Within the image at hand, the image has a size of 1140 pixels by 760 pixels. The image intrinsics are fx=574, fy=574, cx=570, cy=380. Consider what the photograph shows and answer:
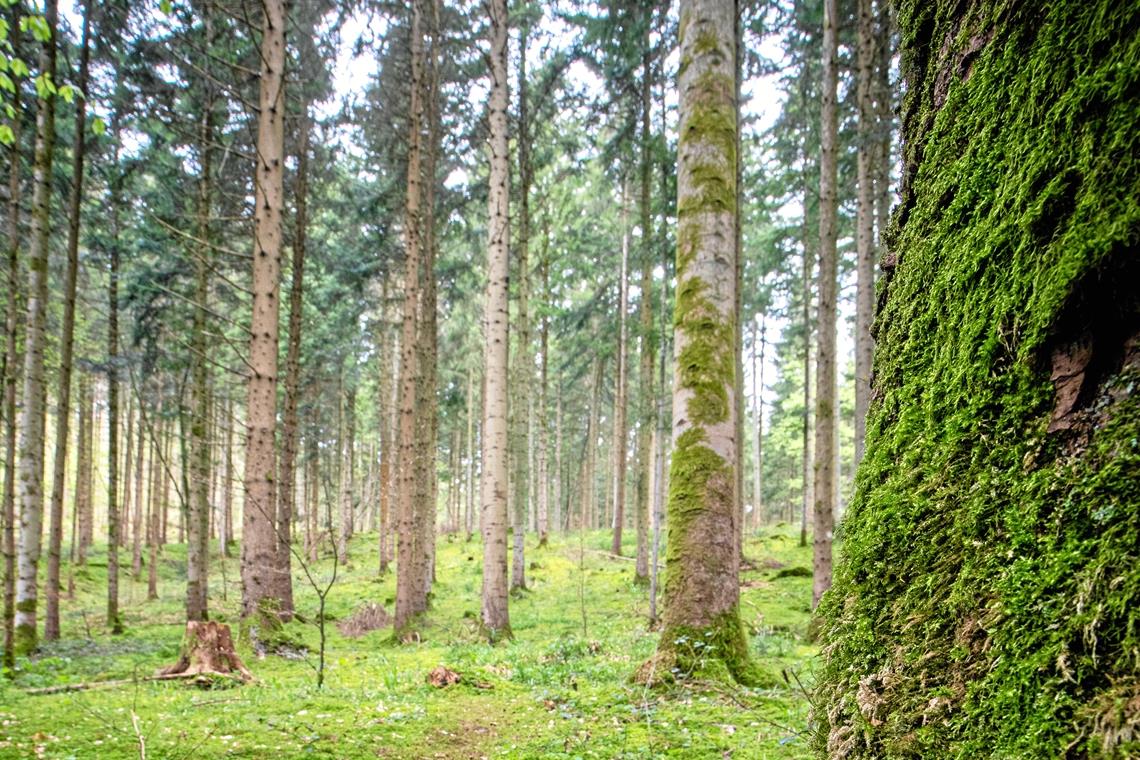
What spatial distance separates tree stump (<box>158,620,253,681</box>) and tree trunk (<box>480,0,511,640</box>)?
3.72 metres

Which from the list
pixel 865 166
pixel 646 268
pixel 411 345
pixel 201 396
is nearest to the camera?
pixel 865 166

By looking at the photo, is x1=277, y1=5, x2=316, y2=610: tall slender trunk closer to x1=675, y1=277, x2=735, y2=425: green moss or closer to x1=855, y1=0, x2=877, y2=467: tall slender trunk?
x1=675, y1=277, x2=735, y2=425: green moss

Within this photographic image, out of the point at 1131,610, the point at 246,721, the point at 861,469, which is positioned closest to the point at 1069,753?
the point at 1131,610

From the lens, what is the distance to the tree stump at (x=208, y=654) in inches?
242

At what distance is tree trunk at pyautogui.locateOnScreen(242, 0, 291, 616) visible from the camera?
8055mm

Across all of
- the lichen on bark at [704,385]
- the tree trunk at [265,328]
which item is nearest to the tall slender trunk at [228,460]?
the tree trunk at [265,328]

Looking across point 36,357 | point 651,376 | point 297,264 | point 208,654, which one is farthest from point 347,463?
point 208,654

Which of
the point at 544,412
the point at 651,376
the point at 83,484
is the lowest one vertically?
the point at 83,484

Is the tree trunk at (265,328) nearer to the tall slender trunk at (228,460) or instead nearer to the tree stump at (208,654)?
the tall slender trunk at (228,460)

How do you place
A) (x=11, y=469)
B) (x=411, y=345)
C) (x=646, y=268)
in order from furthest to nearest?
1. (x=646, y=268)
2. (x=411, y=345)
3. (x=11, y=469)

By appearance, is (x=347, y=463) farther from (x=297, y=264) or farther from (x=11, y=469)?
(x=11, y=469)

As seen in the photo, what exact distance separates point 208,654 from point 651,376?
35.3 ft

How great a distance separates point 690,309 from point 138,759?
4.75 metres

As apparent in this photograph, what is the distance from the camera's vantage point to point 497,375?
9.27 metres
